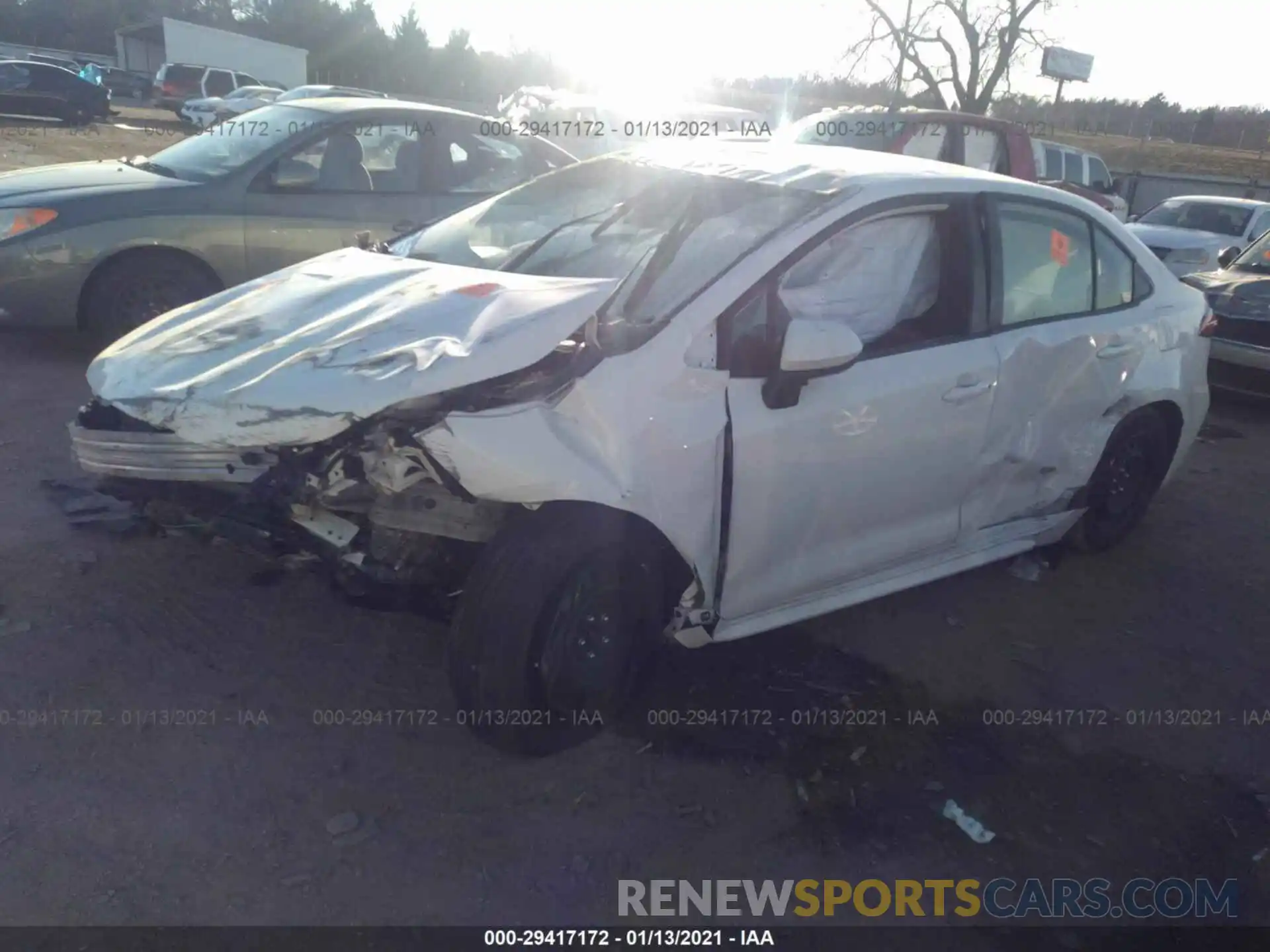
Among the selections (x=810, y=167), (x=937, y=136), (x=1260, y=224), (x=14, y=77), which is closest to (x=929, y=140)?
(x=937, y=136)

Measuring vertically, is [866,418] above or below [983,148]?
below

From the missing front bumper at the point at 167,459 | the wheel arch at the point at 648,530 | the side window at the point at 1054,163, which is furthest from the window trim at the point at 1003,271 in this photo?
the side window at the point at 1054,163

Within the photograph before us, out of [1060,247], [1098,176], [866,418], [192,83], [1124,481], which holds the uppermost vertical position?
[192,83]

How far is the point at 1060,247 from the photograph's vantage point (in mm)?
4129

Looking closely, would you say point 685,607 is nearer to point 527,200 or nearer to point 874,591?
point 874,591

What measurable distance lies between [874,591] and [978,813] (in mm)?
826

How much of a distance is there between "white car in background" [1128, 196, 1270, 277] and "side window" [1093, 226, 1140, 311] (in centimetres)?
802

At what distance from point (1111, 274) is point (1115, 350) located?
0.36 m

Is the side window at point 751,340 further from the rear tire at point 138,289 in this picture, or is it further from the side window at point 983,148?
the side window at point 983,148

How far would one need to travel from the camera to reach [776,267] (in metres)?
3.15

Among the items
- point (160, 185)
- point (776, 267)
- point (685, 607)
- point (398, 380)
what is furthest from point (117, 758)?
point (160, 185)

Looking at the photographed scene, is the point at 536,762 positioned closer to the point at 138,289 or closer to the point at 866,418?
the point at 866,418

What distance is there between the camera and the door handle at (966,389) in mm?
3555

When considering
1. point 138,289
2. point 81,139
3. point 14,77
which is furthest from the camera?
point 14,77
